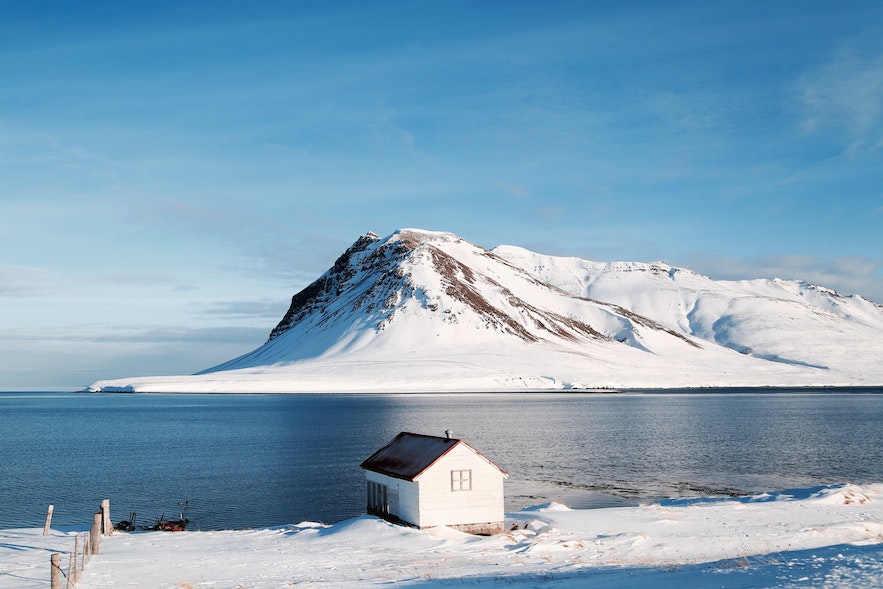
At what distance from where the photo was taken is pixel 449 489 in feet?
132

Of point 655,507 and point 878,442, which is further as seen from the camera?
point 878,442

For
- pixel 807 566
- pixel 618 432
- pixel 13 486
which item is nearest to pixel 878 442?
pixel 618 432

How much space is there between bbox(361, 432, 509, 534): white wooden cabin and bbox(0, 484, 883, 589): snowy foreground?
3.91ft

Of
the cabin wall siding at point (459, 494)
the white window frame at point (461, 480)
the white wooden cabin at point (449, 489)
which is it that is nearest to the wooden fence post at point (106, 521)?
the white wooden cabin at point (449, 489)

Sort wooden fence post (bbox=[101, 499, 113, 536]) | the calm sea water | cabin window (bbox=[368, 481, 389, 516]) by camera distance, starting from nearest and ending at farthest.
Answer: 1. wooden fence post (bbox=[101, 499, 113, 536])
2. cabin window (bbox=[368, 481, 389, 516])
3. the calm sea water

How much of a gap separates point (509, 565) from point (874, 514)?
2329 cm

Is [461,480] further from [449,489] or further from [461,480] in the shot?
[449,489]

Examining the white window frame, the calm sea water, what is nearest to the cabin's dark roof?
the white window frame

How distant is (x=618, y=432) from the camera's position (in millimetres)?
102188

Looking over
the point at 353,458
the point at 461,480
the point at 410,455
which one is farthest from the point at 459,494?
the point at 353,458

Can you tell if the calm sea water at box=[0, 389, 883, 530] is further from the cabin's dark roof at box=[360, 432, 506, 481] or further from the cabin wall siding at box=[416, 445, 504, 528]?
the cabin wall siding at box=[416, 445, 504, 528]

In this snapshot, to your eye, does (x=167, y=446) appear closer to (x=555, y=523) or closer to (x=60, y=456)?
(x=60, y=456)

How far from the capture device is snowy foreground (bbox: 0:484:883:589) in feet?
84.8

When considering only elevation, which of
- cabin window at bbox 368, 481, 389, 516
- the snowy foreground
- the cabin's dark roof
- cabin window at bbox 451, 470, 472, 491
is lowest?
the snowy foreground
